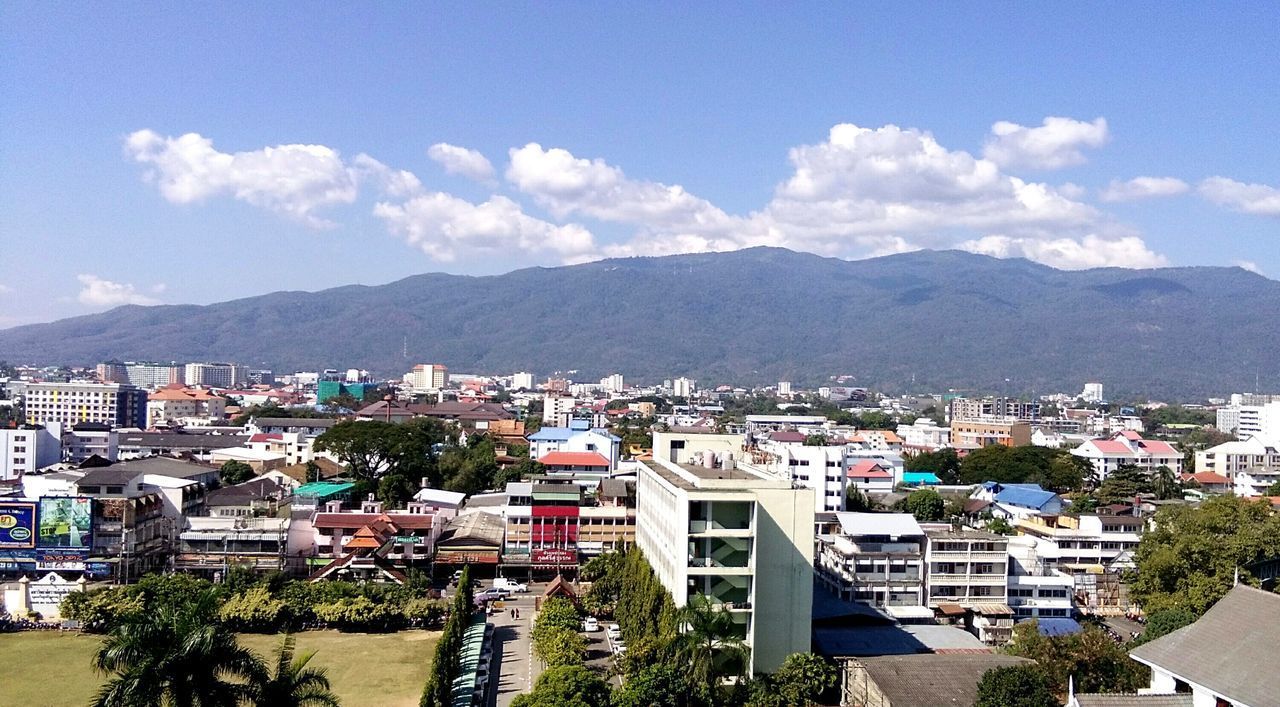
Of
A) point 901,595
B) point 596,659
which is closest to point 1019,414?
point 901,595

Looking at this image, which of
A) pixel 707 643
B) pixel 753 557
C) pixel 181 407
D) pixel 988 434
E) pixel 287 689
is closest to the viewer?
pixel 287 689

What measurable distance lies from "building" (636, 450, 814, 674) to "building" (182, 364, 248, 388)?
160m

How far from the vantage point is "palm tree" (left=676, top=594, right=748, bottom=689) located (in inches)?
740

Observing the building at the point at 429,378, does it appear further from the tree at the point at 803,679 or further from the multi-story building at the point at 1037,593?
the tree at the point at 803,679

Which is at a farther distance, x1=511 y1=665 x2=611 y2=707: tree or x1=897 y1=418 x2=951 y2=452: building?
x1=897 y1=418 x2=951 y2=452: building

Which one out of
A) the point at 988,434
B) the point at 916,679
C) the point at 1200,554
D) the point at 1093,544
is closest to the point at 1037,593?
the point at 1200,554

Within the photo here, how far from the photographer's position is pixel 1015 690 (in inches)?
671

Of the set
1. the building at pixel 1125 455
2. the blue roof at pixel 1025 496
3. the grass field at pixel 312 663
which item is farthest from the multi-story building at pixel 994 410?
the grass field at pixel 312 663

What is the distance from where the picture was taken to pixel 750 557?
21.2m

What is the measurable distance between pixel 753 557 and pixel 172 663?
1178 cm

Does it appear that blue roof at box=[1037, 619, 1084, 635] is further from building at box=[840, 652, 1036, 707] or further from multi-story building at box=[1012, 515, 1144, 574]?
multi-story building at box=[1012, 515, 1144, 574]

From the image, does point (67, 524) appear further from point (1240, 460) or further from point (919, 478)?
point (1240, 460)

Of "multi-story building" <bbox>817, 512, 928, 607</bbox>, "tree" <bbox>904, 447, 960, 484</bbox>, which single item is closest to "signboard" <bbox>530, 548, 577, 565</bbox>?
"multi-story building" <bbox>817, 512, 928, 607</bbox>

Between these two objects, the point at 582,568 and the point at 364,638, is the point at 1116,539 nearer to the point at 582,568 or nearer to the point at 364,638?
the point at 582,568
